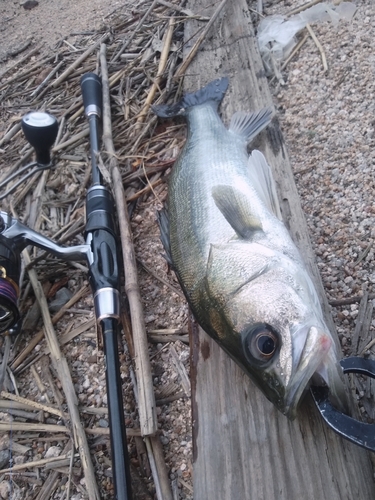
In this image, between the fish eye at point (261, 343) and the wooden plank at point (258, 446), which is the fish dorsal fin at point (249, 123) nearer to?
the wooden plank at point (258, 446)

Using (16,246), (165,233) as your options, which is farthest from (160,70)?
(16,246)

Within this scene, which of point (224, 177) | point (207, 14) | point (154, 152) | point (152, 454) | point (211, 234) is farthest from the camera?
point (207, 14)

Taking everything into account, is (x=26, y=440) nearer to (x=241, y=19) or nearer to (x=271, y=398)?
(x=271, y=398)

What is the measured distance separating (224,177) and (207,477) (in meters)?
1.48

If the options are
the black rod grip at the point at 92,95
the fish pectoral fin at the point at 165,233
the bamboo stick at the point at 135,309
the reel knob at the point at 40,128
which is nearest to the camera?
Answer: the bamboo stick at the point at 135,309

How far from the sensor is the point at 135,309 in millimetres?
2490

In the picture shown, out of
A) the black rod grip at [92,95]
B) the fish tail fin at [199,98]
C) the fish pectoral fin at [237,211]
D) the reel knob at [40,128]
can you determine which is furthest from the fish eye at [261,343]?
the black rod grip at [92,95]

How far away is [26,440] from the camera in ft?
7.89

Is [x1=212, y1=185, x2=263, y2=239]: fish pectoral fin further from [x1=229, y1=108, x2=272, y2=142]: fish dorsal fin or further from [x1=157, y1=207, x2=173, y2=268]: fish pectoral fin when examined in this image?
[x1=229, y1=108, x2=272, y2=142]: fish dorsal fin

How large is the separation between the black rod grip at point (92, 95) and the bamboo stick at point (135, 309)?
172 millimetres

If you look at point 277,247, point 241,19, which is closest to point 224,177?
point 277,247

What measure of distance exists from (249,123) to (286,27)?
139 centimetres

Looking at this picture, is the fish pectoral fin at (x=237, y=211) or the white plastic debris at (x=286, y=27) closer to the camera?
the fish pectoral fin at (x=237, y=211)

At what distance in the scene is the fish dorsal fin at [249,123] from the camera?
2941 millimetres
